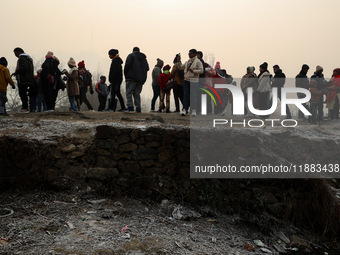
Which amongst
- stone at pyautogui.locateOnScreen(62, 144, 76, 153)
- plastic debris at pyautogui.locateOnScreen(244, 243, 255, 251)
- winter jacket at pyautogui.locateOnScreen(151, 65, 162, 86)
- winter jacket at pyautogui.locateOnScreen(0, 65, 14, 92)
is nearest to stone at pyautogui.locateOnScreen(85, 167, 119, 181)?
stone at pyautogui.locateOnScreen(62, 144, 76, 153)

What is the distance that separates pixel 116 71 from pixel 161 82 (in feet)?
Answer: 5.16

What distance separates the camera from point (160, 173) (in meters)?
6.07

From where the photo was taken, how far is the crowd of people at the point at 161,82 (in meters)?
7.96

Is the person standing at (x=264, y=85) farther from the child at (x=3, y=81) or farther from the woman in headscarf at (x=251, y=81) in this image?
the child at (x=3, y=81)

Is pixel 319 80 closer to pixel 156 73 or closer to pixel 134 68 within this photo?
pixel 156 73

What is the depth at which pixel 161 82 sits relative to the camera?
9.20m

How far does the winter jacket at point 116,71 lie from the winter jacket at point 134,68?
439mm

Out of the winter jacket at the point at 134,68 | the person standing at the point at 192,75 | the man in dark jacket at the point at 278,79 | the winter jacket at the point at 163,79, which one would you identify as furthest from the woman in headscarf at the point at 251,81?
the winter jacket at the point at 134,68

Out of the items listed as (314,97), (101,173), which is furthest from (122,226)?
(314,97)

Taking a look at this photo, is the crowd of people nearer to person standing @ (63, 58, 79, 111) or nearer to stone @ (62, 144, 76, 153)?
person standing @ (63, 58, 79, 111)

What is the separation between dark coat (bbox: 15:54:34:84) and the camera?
25.8ft

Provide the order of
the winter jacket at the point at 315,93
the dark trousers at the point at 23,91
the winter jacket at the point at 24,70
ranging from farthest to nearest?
the winter jacket at the point at 315,93, the dark trousers at the point at 23,91, the winter jacket at the point at 24,70

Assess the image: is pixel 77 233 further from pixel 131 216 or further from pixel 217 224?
pixel 217 224

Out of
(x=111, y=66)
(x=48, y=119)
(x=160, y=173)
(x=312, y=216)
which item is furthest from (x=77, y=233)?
(x=111, y=66)
